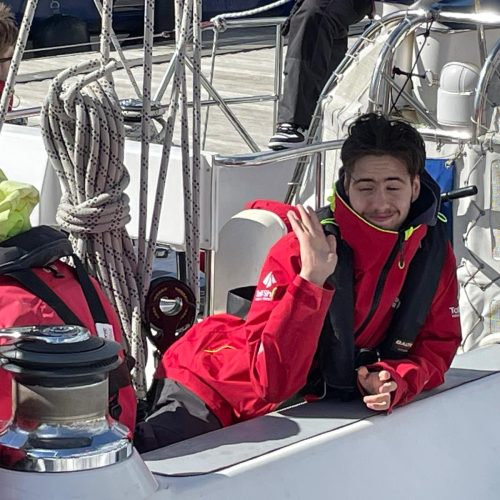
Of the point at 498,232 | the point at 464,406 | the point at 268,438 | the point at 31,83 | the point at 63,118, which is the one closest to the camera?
the point at 268,438

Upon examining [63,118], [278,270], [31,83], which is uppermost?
[63,118]

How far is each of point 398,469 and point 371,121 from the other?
74cm

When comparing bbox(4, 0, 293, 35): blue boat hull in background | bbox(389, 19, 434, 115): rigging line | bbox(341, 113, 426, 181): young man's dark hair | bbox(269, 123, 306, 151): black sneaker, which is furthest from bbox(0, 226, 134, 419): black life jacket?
bbox(4, 0, 293, 35): blue boat hull in background

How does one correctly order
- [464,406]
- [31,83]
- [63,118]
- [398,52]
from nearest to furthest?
[464,406] → [63,118] → [398,52] → [31,83]

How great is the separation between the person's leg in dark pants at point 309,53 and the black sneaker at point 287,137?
3 centimetres

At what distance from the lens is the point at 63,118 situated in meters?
2.63

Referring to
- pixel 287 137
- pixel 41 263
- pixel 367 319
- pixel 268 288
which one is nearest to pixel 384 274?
pixel 367 319

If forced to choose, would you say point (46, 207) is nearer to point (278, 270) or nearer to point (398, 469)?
point (278, 270)

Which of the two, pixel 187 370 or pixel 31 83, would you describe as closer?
pixel 187 370

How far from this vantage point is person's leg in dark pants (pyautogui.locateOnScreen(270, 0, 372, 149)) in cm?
560

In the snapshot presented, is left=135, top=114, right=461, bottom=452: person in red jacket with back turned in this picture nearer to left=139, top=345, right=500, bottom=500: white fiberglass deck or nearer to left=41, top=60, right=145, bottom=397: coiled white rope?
left=139, top=345, right=500, bottom=500: white fiberglass deck

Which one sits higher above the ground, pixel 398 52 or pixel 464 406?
pixel 398 52

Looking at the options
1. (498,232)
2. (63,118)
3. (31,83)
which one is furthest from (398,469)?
(31,83)

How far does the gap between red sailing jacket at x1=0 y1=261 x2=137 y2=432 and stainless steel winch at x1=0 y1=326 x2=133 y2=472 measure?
32cm
